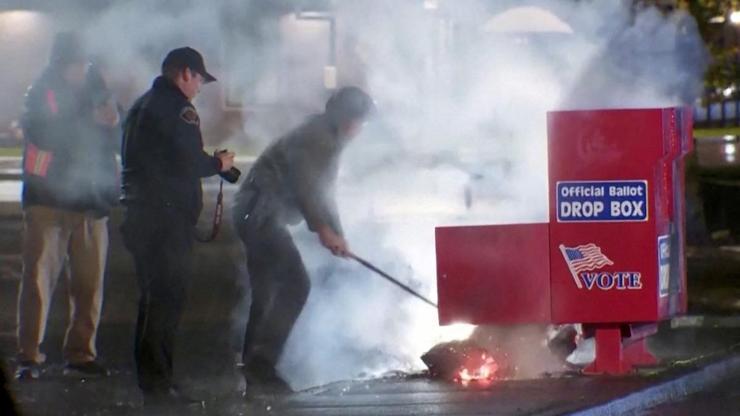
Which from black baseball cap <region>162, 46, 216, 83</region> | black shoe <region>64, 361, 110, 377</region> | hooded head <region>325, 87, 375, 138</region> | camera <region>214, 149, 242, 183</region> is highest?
black baseball cap <region>162, 46, 216, 83</region>

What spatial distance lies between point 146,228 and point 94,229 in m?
1.11

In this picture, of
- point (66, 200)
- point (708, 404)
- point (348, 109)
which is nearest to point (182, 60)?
point (348, 109)

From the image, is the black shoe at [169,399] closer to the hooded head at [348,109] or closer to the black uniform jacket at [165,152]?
the black uniform jacket at [165,152]

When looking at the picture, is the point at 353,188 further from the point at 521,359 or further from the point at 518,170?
the point at 521,359

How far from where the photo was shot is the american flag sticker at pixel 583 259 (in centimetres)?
759

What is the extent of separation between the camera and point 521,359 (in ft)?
27.3

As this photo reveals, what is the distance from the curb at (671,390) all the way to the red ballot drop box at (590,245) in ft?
0.97

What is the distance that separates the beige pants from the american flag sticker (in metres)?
2.45

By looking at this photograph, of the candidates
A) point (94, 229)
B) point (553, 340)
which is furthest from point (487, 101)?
point (94, 229)

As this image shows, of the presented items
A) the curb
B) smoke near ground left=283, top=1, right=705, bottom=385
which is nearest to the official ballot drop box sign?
the curb

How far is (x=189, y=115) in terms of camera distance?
6.95 metres

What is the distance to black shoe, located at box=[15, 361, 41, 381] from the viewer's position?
25.5 feet

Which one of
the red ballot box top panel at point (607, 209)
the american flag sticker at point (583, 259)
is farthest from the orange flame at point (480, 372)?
the american flag sticker at point (583, 259)

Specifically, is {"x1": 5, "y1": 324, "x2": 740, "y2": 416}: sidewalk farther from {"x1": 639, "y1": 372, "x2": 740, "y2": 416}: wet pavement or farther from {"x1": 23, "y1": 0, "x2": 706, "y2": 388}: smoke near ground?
{"x1": 23, "y1": 0, "x2": 706, "y2": 388}: smoke near ground
